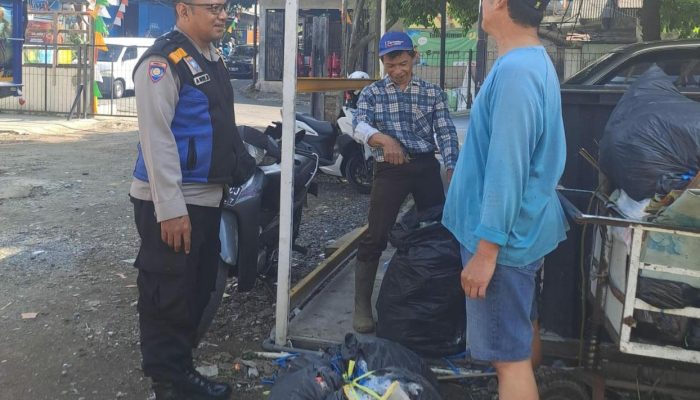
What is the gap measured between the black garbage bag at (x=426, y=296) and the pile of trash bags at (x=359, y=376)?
0.52m

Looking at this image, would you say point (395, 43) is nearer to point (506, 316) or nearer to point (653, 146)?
point (653, 146)

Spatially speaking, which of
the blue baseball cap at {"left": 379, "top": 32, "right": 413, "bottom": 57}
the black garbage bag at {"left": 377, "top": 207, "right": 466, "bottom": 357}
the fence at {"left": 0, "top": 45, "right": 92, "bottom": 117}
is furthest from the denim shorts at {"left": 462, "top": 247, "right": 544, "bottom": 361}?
the fence at {"left": 0, "top": 45, "right": 92, "bottom": 117}

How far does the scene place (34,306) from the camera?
4.54 m

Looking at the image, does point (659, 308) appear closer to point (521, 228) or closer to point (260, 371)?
point (521, 228)

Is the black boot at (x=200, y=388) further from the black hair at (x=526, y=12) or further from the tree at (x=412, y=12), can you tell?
the tree at (x=412, y=12)

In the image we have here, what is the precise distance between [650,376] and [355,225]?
4.41 m

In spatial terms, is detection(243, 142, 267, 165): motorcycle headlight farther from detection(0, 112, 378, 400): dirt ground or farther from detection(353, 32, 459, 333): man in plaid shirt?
detection(0, 112, 378, 400): dirt ground

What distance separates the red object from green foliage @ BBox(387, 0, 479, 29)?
4.50 m

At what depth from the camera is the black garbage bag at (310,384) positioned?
102 inches

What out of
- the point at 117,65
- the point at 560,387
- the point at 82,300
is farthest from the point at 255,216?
the point at 117,65

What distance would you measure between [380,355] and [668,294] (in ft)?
3.82

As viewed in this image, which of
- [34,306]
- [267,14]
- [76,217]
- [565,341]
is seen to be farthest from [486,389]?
[267,14]

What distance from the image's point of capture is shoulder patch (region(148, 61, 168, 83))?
9.38 feet

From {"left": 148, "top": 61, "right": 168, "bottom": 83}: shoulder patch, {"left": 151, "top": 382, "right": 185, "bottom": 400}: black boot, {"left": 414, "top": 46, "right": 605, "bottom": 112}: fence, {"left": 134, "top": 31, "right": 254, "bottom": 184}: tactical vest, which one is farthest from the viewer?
{"left": 414, "top": 46, "right": 605, "bottom": 112}: fence
